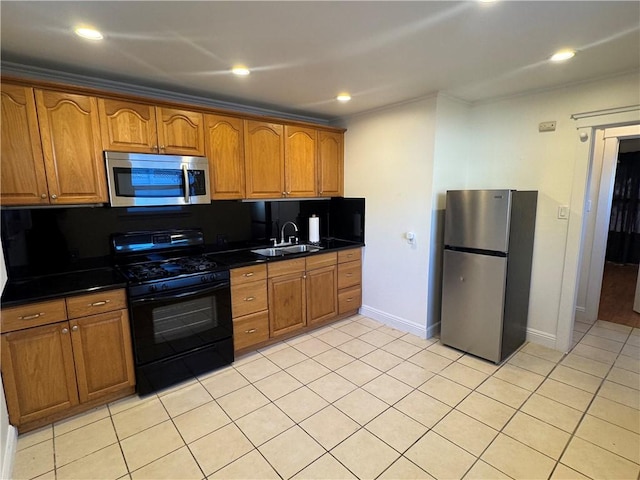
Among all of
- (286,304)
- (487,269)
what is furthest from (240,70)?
(487,269)

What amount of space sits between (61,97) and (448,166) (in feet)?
10.4

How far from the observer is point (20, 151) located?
2078 millimetres

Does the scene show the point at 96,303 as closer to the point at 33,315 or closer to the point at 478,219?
the point at 33,315

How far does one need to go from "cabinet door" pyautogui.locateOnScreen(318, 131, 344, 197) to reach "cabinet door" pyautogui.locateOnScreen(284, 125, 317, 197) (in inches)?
3.5

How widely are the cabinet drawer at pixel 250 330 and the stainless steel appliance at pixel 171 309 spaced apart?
0.23ft

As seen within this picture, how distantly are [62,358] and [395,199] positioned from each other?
3.01 meters

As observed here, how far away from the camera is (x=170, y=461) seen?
5.98 feet

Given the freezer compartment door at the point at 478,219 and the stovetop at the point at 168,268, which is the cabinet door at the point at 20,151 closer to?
the stovetop at the point at 168,268

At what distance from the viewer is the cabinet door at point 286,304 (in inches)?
120

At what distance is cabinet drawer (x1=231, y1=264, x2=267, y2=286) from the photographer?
9.08 ft

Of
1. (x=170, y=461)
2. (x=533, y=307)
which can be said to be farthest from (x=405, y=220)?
(x=170, y=461)

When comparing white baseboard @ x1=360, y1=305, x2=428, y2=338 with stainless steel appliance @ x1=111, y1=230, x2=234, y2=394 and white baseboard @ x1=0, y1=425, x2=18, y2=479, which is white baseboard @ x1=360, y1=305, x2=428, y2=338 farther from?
white baseboard @ x1=0, y1=425, x2=18, y2=479

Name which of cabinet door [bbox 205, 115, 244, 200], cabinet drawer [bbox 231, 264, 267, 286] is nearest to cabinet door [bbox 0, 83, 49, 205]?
cabinet door [bbox 205, 115, 244, 200]

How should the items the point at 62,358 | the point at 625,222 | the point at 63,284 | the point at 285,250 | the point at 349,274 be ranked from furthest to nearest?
the point at 625,222 → the point at 349,274 → the point at 285,250 → the point at 63,284 → the point at 62,358
